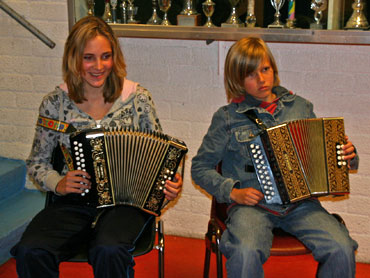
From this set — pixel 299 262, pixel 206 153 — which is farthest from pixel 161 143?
pixel 299 262

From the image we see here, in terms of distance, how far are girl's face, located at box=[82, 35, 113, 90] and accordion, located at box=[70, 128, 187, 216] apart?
0.34 m

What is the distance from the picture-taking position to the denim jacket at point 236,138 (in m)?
2.35

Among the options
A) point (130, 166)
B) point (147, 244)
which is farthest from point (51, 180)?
point (147, 244)

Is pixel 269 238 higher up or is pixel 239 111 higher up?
pixel 239 111

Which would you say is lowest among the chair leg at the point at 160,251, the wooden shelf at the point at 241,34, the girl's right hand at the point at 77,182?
the chair leg at the point at 160,251

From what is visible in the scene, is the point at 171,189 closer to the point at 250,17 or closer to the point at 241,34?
the point at 241,34

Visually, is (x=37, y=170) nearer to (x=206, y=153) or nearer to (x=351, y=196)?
(x=206, y=153)

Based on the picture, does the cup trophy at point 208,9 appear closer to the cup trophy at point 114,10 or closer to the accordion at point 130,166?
the cup trophy at point 114,10

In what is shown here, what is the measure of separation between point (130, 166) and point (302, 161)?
68 centimetres

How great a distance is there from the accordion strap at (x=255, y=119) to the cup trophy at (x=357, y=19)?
2.19 ft

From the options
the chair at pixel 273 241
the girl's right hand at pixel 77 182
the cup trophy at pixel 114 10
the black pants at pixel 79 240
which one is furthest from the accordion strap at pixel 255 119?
the cup trophy at pixel 114 10

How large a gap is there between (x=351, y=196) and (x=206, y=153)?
3.32 ft

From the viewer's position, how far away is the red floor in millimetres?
2855

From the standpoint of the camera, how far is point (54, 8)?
3121 millimetres
